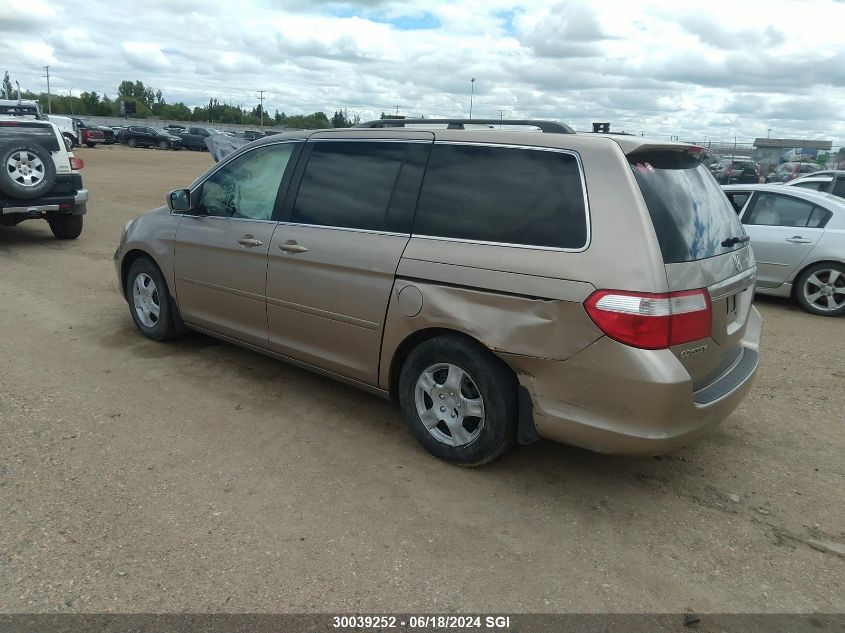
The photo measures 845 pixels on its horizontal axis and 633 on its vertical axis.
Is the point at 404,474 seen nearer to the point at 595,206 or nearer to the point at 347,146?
the point at 595,206

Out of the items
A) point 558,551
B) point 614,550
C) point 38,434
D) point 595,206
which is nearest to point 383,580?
point 558,551

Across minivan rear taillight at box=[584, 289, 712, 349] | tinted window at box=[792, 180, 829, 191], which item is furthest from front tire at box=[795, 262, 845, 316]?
minivan rear taillight at box=[584, 289, 712, 349]

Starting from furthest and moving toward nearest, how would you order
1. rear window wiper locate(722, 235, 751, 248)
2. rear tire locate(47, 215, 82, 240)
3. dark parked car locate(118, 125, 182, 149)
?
dark parked car locate(118, 125, 182, 149)
rear tire locate(47, 215, 82, 240)
rear window wiper locate(722, 235, 751, 248)

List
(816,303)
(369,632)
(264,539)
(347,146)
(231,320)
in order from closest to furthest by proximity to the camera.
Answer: (369,632) < (264,539) < (347,146) < (231,320) < (816,303)

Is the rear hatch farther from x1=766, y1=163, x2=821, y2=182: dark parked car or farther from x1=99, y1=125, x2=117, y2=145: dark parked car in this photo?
x1=99, y1=125, x2=117, y2=145: dark parked car

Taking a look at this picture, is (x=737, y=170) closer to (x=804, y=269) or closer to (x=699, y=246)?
(x=804, y=269)

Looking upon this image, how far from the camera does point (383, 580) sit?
276 centimetres

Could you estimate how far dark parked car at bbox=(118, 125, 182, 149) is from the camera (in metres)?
51.0

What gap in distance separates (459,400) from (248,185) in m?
2.34

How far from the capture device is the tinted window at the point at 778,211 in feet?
26.2

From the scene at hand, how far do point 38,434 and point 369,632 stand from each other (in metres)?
2.56

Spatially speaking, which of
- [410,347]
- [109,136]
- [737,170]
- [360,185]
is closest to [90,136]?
[109,136]

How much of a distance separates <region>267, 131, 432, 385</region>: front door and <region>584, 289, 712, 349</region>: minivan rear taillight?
123cm

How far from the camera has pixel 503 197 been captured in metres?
3.45
